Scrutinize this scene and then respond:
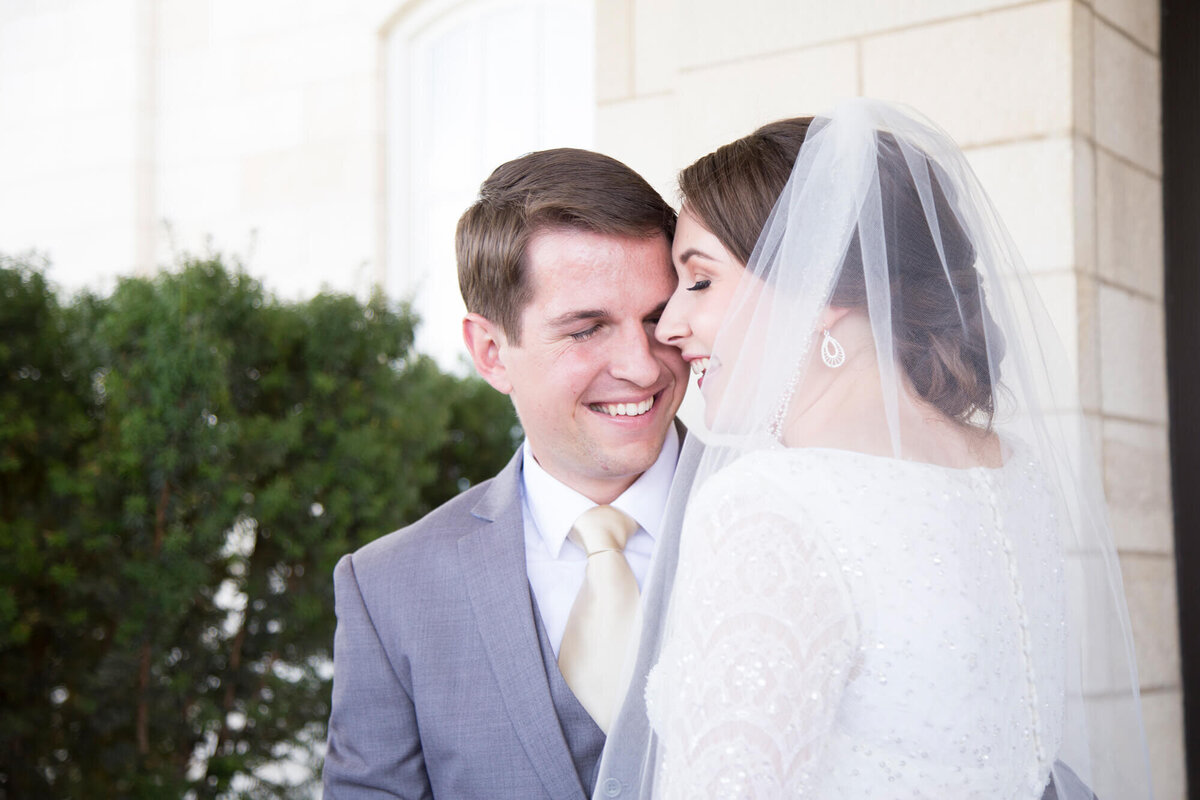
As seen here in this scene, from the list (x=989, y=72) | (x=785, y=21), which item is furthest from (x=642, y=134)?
(x=989, y=72)

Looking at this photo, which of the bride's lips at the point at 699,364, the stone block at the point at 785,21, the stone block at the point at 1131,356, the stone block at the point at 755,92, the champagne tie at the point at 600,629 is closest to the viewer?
the bride's lips at the point at 699,364

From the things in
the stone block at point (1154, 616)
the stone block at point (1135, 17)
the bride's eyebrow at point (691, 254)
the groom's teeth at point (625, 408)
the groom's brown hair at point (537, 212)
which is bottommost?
the stone block at point (1154, 616)

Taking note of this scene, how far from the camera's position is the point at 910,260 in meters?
1.75

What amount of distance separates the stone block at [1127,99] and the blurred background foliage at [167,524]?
251 cm

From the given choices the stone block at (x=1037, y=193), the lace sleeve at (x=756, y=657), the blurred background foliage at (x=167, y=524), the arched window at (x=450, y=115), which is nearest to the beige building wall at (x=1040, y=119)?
the stone block at (x=1037, y=193)

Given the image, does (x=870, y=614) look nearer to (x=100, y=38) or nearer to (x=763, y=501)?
(x=763, y=501)

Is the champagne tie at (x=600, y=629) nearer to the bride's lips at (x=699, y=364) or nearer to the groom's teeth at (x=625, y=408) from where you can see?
the groom's teeth at (x=625, y=408)

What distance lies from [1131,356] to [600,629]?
1840 millimetres

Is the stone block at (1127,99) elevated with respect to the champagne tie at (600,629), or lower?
elevated

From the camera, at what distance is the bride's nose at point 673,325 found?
2000mm

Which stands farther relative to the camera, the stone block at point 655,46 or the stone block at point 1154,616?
the stone block at point 655,46

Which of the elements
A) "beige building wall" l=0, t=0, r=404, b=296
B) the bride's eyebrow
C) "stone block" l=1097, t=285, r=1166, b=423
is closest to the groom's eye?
the bride's eyebrow

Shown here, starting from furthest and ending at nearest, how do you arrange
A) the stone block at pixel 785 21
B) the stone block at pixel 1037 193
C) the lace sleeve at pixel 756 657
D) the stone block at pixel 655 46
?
the stone block at pixel 655 46
the stone block at pixel 785 21
the stone block at pixel 1037 193
the lace sleeve at pixel 756 657

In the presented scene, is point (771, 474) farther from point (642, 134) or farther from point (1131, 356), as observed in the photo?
point (642, 134)
